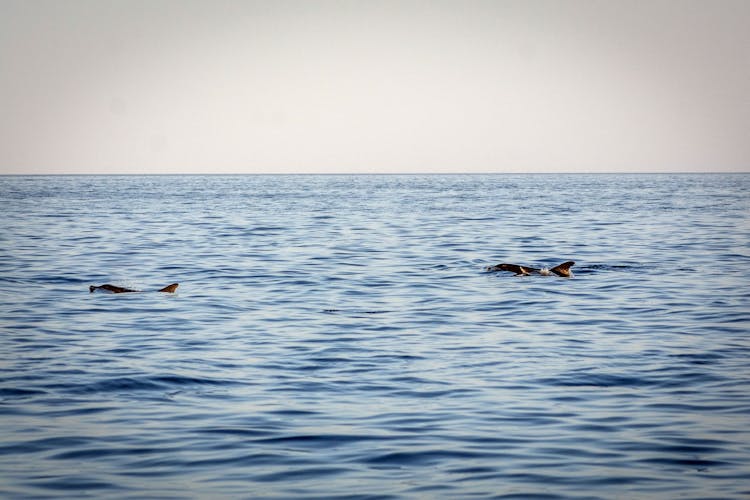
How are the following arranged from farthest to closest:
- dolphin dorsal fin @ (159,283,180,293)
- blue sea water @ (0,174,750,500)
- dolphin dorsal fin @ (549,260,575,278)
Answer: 1. dolphin dorsal fin @ (549,260,575,278)
2. dolphin dorsal fin @ (159,283,180,293)
3. blue sea water @ (0,174,750,500)

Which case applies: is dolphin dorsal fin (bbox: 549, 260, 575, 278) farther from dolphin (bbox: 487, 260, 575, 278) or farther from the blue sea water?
the blue sea water

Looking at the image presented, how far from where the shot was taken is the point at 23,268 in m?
28.5

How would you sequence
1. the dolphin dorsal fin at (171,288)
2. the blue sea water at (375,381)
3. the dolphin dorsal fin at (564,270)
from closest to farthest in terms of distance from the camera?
1. the blue sea water at (375,381)
2. the dolphin dorsal fin at (171,288)
3. the dolphin dorsal fin at (564,270)

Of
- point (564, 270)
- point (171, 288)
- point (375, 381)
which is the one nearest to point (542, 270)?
point (564, 270)

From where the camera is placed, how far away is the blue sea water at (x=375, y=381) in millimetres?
8859

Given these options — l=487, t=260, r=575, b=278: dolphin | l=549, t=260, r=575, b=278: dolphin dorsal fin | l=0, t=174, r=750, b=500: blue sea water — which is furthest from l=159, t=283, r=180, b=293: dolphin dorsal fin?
l=549, t=260, r=575, b=278: dolphin dorsal fin

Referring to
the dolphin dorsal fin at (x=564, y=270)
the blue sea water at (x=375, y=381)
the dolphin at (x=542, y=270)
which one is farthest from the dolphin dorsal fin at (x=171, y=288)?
the dolphin dorsal fin at (x=564, y=270)

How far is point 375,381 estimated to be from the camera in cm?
1272

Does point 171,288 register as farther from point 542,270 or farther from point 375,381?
point 375,381

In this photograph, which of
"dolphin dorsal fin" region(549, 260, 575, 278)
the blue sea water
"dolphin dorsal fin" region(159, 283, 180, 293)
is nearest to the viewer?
the blue sea water

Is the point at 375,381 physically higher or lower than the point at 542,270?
higher

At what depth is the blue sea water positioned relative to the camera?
29.1 feet

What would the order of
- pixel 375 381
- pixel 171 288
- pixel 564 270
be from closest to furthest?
pixel 375 381
pixel 171 288
pixel 564 270

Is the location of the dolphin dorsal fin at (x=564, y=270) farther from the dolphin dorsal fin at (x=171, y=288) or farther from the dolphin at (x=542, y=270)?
the dolphin dorsal fin at (x=171, y=288)
